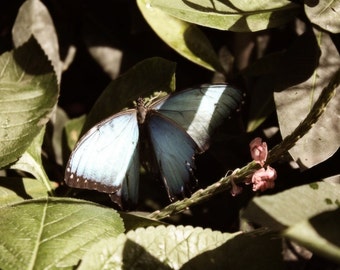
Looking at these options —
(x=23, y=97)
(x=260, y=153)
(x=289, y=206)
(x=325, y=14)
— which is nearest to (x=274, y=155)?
(x=260, y=153)

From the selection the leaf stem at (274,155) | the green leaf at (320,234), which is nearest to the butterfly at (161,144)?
the leaf stem at (274,155)

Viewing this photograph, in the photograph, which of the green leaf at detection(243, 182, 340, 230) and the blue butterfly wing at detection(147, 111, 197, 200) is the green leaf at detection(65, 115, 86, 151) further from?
the green leaf at detection(243, 182, 340, 230)

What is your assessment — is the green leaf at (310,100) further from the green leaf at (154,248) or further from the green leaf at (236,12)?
the green leaf at (154,248)

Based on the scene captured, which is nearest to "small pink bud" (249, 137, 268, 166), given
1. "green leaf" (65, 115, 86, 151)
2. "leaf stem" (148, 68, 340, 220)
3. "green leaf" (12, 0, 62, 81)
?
"leaf stem" (148, 68, 340, 220)

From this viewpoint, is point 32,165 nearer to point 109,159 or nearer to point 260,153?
point 109,159

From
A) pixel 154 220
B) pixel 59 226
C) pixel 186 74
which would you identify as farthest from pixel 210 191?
pixel 186 74

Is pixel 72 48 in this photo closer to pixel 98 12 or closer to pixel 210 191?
pixel 98 12
